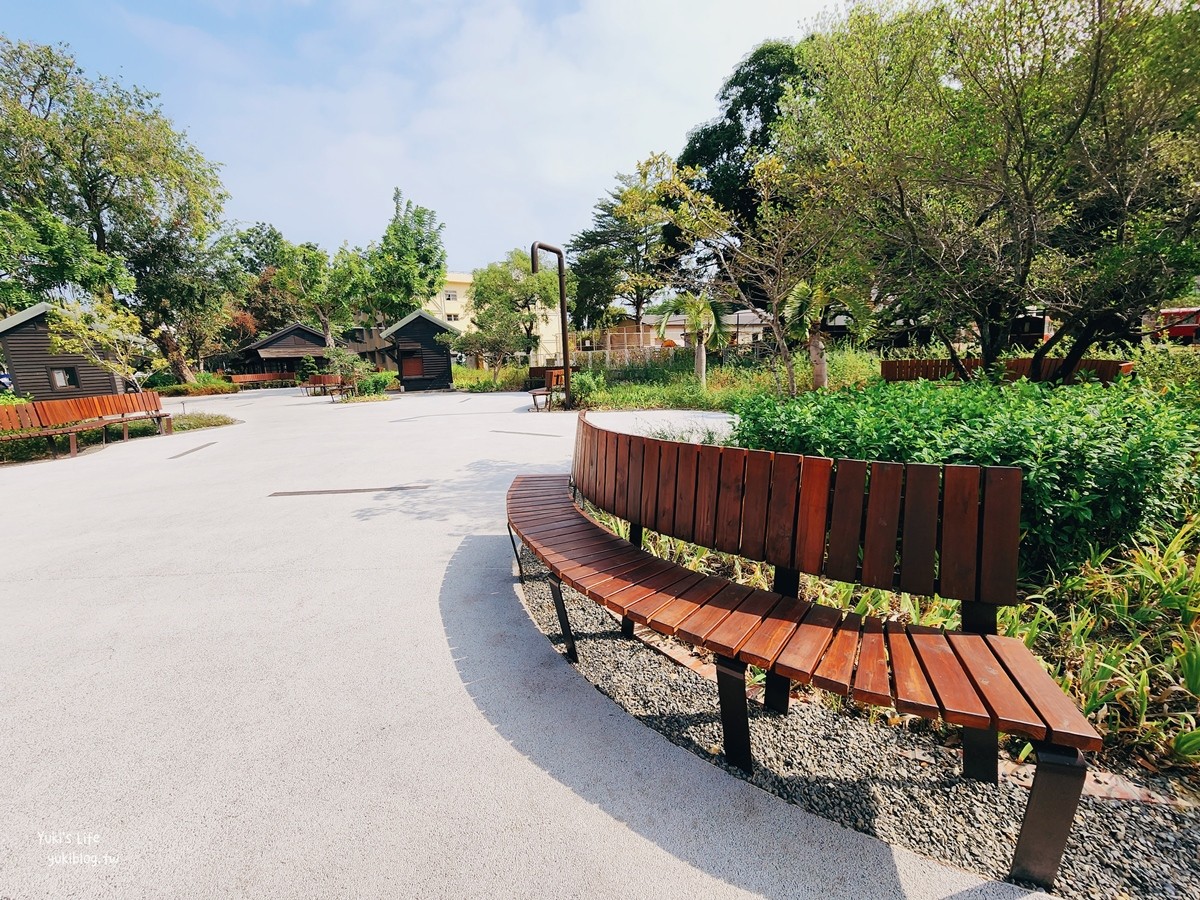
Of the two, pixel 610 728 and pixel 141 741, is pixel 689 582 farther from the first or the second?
pixel 141 741

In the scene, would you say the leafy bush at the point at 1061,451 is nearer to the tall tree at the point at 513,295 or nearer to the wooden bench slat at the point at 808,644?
the wooden bench slat at the point at 808,644

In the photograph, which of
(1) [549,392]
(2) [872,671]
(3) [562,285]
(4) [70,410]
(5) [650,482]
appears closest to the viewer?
(2) [872,671]

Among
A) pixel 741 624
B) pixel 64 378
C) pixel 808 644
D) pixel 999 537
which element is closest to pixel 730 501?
pixel 741 624

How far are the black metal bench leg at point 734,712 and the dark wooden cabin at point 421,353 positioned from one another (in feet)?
97.5

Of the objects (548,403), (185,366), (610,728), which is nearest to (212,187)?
(185,366)

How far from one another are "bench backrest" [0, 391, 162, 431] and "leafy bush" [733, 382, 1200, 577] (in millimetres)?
14029

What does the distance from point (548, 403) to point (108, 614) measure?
1202 cm

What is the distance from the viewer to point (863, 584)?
6.82 ft

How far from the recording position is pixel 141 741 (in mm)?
2158

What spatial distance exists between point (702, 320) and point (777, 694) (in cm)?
1483

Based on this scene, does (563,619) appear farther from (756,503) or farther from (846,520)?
(846,520)

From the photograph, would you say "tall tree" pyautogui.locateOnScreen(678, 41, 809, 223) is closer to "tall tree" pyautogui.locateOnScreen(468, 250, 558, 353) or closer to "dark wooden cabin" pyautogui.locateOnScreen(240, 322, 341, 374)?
"tall tree" pyautogui.locateOnScreen(468, 250, 558, 353)

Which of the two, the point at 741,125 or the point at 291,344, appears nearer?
the point at 741,125

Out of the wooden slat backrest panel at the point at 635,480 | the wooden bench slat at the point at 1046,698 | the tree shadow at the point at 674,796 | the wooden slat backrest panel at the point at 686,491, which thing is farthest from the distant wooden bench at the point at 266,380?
the wooden bench slat at the point at 1046,698
